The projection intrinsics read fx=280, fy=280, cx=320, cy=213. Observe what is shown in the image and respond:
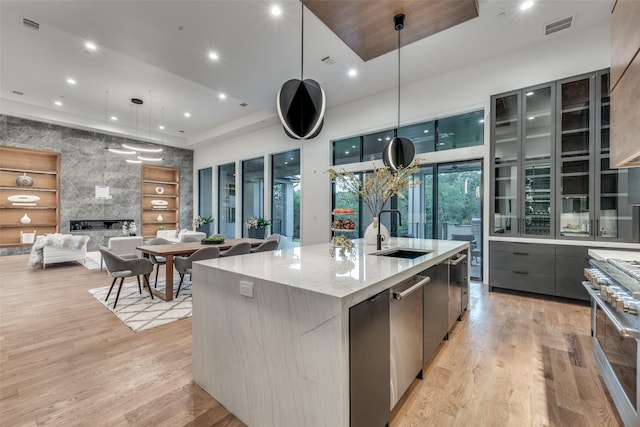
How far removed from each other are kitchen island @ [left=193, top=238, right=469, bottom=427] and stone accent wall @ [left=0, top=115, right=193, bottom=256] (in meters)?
8.97

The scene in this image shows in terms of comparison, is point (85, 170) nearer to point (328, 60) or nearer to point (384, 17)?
point (328, 60)

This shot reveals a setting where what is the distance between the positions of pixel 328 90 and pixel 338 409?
18.8ft

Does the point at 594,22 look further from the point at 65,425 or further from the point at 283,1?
the point at 65,425

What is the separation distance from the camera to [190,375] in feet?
7.07

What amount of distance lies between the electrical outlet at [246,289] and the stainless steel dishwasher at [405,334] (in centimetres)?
79

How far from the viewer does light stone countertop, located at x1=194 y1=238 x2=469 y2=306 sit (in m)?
1.34

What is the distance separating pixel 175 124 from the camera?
8914 mm

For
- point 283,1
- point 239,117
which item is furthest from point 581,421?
point 239,117

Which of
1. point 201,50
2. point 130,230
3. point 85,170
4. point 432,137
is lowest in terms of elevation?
point 130,230

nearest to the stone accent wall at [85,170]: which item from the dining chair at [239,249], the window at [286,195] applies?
the window at [286,195]

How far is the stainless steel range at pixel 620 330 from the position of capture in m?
1.33

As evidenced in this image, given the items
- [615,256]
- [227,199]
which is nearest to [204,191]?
[227,199]

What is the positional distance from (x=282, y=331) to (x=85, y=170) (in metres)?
10.4

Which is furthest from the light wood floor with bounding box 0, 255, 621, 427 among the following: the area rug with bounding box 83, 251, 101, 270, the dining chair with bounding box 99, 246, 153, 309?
the area rug with bounding box 83, 251, 101, 270
